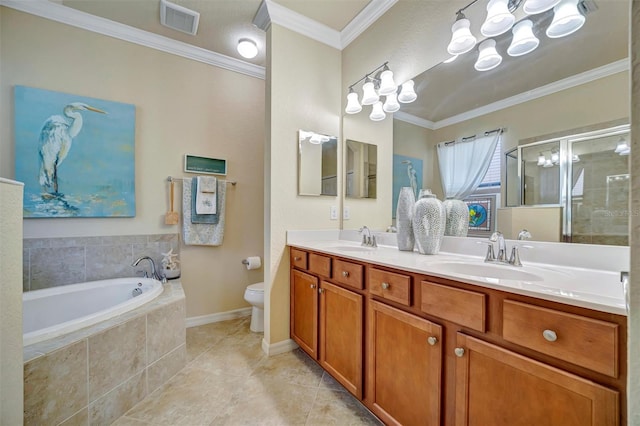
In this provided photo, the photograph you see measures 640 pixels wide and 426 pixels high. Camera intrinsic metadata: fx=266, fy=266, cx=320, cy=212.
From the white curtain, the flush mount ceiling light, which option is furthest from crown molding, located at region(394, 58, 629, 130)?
the flush mount ceiling light

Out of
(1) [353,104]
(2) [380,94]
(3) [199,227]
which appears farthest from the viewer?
(3) [199,227]

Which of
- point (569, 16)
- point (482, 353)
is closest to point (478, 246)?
point (482, 353)

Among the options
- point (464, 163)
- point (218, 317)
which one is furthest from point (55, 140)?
point (464, 163)

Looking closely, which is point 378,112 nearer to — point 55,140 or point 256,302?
point 256,302

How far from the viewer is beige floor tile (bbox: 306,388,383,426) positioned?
4.42ft

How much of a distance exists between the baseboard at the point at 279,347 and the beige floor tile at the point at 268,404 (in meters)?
0.28

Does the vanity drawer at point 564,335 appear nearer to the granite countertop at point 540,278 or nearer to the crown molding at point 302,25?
the granite countertop at point 540,278

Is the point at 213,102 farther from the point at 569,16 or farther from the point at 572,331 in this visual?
the point at 572,331

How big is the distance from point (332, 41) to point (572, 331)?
2.42m

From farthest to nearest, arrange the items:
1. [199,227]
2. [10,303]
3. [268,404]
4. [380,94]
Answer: [199,227] < [380,94] < [268,404] < [10,303]

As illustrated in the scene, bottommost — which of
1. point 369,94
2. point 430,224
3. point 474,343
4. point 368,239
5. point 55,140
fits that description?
point 474,343

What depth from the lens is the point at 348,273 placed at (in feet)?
4.71

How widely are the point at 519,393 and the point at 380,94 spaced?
179cm

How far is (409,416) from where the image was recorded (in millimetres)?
1082
